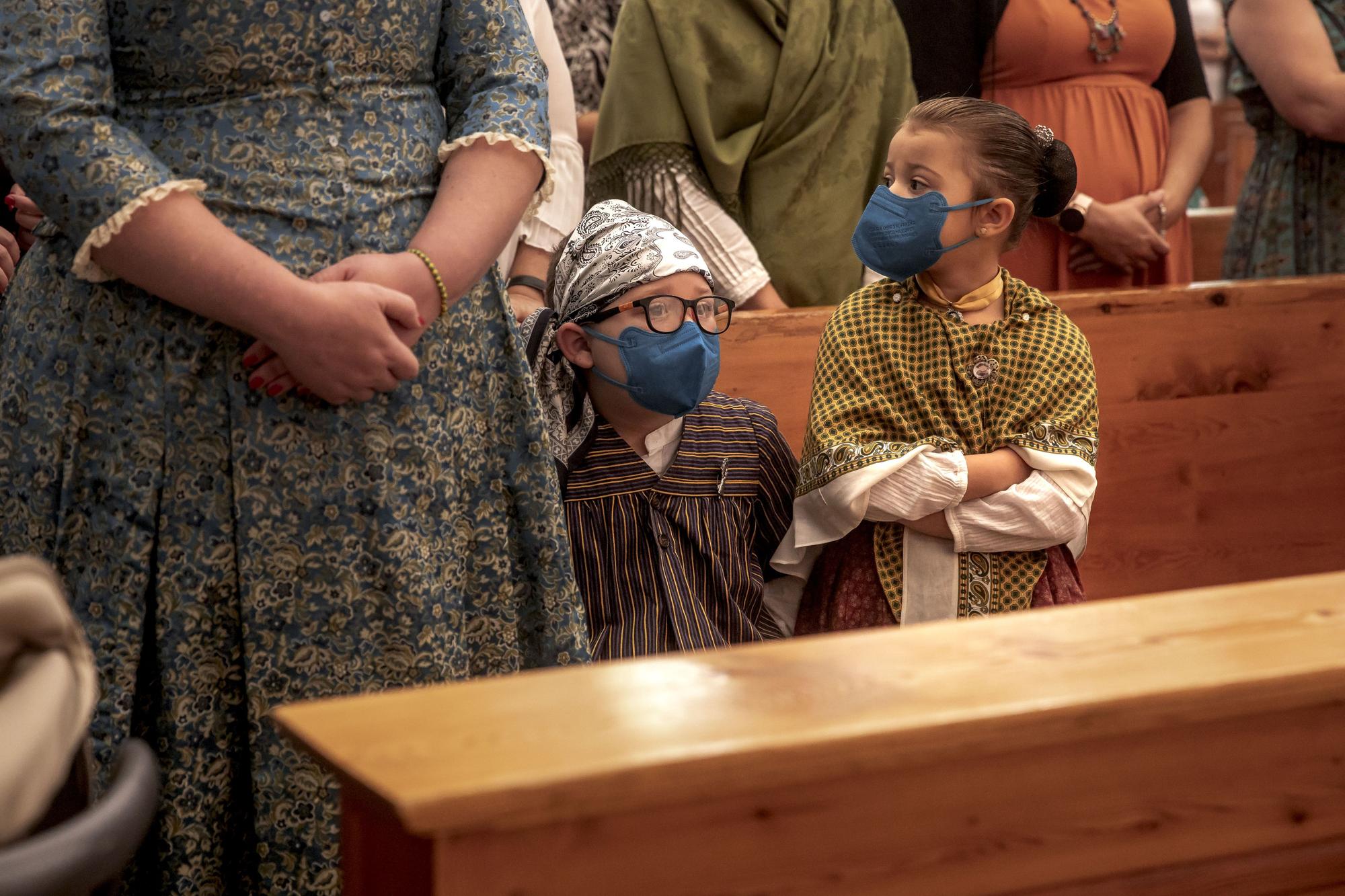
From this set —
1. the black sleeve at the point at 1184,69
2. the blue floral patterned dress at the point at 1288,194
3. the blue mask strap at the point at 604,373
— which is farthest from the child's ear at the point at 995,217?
the blue floral patterned dress at the point at 1288,194

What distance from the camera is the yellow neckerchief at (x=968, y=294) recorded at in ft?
7.29

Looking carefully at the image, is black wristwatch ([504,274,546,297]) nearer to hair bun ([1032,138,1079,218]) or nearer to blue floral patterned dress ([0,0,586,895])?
hair bun ([1032,138,1079,218])

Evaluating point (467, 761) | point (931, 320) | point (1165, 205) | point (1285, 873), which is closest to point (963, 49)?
point (1165, 205)

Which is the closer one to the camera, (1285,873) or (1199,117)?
(1285,873)

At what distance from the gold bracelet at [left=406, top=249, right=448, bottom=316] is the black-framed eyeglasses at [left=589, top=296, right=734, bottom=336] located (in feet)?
1.79

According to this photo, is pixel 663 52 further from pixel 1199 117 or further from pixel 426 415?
pixel 426 415

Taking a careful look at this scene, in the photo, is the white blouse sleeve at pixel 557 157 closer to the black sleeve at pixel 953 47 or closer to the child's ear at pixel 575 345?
the child's ear at pixel 575 345

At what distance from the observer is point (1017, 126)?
88.7 inches

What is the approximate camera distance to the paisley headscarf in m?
2.11

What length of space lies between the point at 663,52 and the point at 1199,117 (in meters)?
1.17

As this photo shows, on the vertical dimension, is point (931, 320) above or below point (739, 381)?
above

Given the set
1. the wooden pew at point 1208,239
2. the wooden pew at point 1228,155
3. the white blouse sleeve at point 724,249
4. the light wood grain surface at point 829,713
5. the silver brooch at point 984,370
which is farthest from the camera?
the wooden pew at point 1228,155

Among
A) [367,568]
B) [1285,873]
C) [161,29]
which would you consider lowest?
[1285,873]

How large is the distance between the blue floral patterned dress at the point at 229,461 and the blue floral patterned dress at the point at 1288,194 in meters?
2.27
